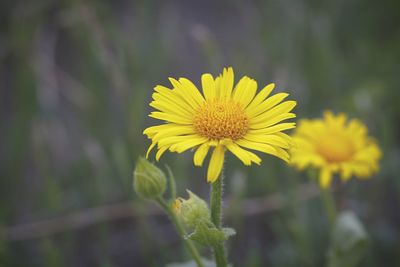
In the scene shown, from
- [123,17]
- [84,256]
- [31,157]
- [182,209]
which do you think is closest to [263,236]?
[84,256]

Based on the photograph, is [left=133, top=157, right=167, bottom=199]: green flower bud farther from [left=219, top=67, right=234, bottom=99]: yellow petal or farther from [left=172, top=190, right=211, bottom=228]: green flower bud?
[left=219, top=67, right=234, bottom=99]: yellow petal

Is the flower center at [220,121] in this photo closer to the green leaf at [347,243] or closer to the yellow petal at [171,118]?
the yellow petal at [171,118]

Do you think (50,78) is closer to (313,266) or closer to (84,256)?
(84,256)

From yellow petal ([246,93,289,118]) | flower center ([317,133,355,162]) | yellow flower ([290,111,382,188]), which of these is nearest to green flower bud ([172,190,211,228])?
yellow petal ([246,93,289,118])

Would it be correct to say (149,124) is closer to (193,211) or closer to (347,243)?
(347,243)

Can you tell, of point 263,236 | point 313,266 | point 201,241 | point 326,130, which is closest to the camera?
point 201,241

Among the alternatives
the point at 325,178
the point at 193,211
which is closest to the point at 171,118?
the point at 193,211

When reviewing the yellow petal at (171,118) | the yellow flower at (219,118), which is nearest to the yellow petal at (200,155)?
the yellow flower at (219,118)
